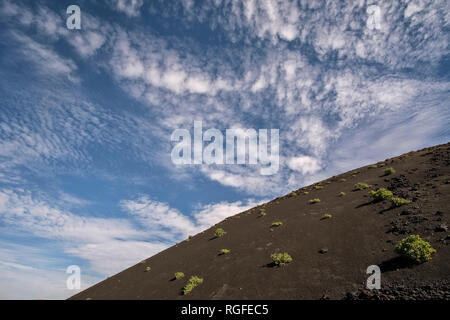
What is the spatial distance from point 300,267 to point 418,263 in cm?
555

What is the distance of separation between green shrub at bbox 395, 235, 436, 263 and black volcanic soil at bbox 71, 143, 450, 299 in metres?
0.26

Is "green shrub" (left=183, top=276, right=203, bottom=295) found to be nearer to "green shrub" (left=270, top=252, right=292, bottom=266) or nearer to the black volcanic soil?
the black volcanic soil

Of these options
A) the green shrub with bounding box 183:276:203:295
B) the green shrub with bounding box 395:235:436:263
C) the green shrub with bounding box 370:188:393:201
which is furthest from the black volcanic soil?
the green shrub with bounding box 370:188:393:201

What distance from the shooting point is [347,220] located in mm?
16688

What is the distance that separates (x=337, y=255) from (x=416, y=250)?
13.2ft

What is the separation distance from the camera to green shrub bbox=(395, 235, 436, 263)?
9258mm

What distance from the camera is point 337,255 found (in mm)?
12680

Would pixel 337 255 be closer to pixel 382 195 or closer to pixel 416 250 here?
pixel 416 250

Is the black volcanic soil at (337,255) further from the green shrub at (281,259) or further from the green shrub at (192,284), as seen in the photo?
the green shrub at (192,284)

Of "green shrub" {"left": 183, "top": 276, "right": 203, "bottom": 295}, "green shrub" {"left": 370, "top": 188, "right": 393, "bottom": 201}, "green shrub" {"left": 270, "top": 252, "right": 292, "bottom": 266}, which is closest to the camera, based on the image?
"green shrub" {"left": 270, "top": 252, "right": 292, "bottom": 266}

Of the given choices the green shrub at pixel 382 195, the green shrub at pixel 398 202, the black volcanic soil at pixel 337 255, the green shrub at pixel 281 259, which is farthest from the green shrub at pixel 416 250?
the green shrub at pixel 382 195

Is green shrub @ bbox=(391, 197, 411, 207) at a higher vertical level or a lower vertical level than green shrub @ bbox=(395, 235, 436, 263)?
higher

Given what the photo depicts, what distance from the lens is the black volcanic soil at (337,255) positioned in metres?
9.22

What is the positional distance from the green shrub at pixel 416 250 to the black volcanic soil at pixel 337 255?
10.4 inches
